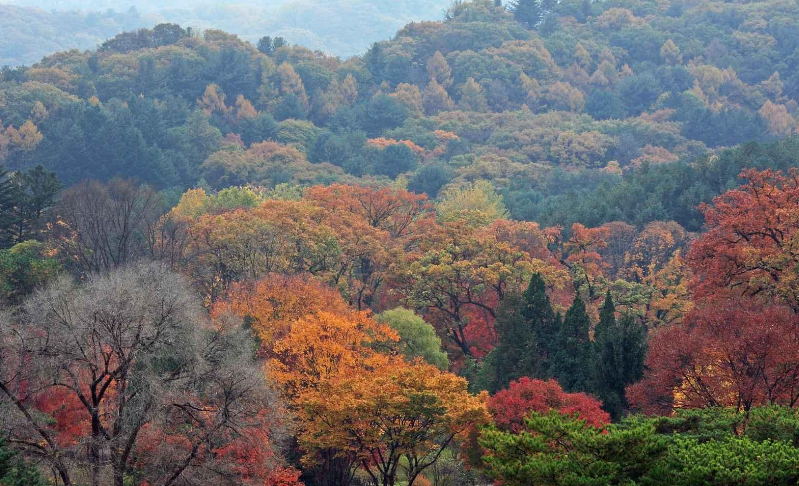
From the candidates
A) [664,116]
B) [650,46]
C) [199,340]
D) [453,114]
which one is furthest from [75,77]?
[199,340]

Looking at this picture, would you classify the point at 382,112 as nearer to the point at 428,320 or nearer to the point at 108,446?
the point at 428,320

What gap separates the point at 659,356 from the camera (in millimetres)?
39031

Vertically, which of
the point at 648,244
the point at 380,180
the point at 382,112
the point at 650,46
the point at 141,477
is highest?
the point at 650,46

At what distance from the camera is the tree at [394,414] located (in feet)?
122

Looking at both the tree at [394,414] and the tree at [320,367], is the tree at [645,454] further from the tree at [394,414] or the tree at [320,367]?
the tree at [320,367]

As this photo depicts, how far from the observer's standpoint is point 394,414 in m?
37.3

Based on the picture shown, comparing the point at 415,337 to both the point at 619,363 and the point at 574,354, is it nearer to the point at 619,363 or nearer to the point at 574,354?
the point at 574,354

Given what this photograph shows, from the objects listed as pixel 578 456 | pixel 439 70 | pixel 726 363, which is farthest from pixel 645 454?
pixel 439 70

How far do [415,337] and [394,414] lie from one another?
13.3 m

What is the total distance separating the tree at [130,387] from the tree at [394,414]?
10.5ft

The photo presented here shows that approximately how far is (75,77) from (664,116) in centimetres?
7222

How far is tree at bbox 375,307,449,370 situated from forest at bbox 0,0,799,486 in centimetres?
15

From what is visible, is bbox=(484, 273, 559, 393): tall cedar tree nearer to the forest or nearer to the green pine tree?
the forest

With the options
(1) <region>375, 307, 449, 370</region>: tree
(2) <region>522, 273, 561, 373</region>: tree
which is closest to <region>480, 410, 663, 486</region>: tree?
(2) <region>522, 273, 561, 373</region>: tree
